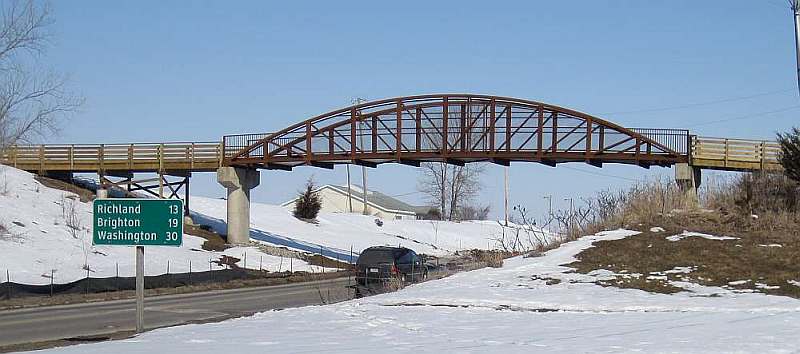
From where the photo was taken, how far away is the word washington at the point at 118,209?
1469cm

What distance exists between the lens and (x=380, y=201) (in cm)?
12019

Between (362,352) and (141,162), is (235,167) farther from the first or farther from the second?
(362,352)

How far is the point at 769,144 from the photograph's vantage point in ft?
122

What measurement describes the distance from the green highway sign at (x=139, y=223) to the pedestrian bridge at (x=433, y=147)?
2958cm

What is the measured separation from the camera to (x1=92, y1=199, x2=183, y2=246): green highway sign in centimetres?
1459

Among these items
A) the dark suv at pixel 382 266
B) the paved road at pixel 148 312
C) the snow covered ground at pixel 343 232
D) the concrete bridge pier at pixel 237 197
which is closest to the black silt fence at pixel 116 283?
the paved road at pixel 148 312

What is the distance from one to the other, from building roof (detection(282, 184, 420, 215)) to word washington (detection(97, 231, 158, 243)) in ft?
326

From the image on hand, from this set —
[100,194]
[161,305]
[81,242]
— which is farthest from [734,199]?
[100,194]

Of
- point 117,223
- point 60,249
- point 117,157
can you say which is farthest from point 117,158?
point 117,223

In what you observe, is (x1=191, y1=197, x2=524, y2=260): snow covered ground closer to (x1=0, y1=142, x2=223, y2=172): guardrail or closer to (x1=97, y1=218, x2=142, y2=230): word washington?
(x1=0, y1=142, x2=223, y2=172): guardrail

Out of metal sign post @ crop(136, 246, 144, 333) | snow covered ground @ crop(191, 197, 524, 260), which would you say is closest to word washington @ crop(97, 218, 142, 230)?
metal sign post @ crop(136, 246, 144, 333)

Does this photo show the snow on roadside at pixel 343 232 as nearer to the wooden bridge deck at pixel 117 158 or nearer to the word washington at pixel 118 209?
the wooden bridge deck at pixel 117 158

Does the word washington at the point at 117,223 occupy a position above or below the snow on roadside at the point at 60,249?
above

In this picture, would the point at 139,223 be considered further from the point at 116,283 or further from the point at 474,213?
the point at 474,213
